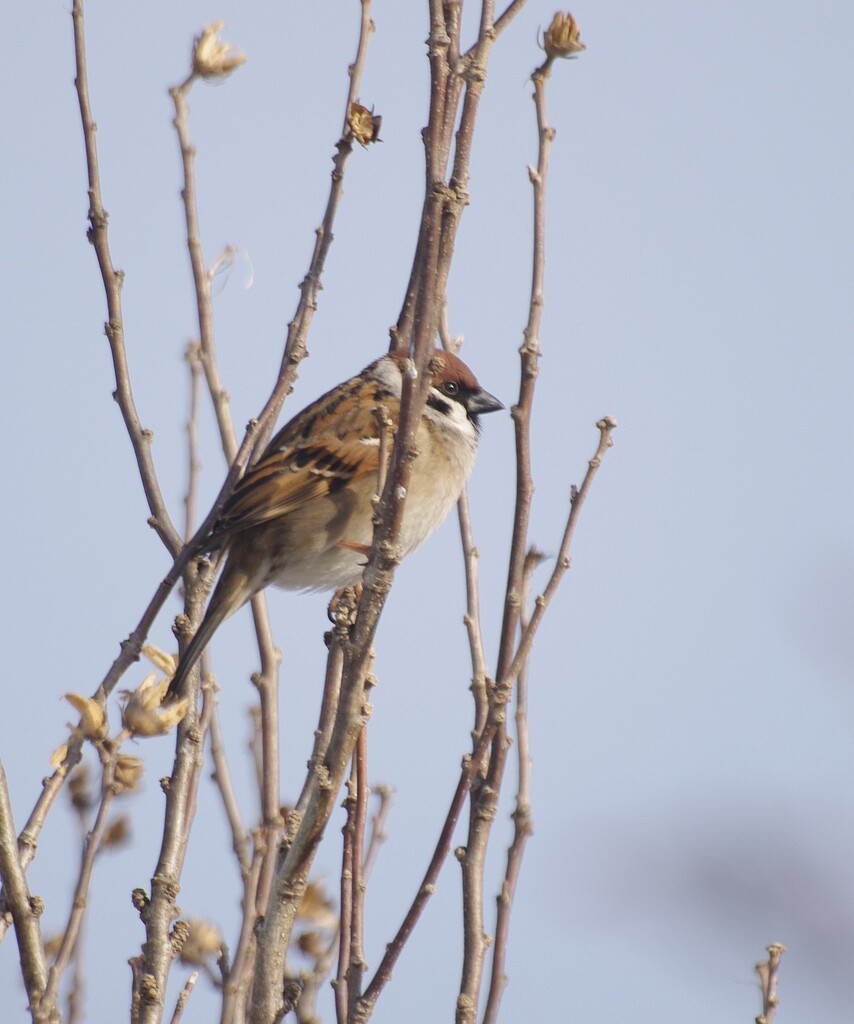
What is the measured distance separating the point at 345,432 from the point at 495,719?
1.94 meters

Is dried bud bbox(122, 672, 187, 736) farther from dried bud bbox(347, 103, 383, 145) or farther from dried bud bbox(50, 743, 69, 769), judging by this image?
dried bud bbox(347, 103, 383, 145)

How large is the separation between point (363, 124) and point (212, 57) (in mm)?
578

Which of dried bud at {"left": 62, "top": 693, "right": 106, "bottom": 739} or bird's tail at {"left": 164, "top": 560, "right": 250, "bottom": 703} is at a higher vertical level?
bird's tail at {"left": 164, "top": 560, "right": 250, "bottom": 703}

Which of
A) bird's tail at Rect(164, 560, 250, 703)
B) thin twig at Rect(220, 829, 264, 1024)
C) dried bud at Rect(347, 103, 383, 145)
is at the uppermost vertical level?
dried bud at Rect(347, 103, 383, 145)

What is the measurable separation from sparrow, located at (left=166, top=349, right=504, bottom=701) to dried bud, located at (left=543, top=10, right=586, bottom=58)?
1.11 meters

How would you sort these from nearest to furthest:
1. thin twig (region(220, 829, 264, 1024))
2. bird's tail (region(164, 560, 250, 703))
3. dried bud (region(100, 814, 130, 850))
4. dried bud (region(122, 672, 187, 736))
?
dried bud (region(122, 672, 187, 736)), thin twig (region(220, 829, 264, 1024)), dried bud (region(100, 814, 130, 850)), bird's tail (region(164, 560, 250, 703))

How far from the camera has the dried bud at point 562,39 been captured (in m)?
2.77

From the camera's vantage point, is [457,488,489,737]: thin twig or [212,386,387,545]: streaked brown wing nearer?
[457,488,489,737]: thin twig

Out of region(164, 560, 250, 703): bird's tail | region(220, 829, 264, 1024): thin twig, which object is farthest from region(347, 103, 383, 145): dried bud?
region(220, 829, 264, 1024): thin twig

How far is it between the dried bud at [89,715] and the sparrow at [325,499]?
1.41 m

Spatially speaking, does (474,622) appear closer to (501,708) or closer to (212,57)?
(501,708)

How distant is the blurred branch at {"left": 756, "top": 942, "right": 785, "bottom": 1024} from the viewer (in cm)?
205

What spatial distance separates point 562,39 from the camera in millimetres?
2771

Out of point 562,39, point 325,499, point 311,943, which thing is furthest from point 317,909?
point 562,39
